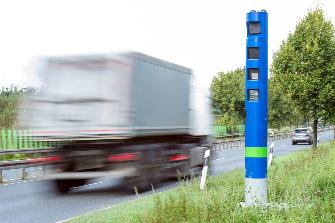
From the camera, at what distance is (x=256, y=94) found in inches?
396

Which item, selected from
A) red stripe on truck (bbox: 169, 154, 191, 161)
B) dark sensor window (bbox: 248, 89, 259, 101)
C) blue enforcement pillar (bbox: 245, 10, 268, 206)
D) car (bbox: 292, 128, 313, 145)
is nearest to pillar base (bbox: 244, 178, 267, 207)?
blue enforcement pillar (bbox: 245, 10, 268, 206)

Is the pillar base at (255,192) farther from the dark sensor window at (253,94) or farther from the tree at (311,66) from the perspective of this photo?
the tree at (311,66)

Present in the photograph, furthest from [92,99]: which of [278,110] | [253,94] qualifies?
[278,110]

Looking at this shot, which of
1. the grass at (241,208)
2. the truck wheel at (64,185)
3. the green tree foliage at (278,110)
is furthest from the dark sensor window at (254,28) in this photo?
the green tree foliage at (278,110)

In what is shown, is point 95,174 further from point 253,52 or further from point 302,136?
point 302,136

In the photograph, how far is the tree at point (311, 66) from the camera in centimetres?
3241

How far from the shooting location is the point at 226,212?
8.18 metres

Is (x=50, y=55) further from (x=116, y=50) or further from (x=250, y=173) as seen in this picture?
(x=250, y=173)

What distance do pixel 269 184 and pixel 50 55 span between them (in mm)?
6721

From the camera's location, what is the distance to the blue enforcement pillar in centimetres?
990

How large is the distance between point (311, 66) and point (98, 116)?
20921 millimetres

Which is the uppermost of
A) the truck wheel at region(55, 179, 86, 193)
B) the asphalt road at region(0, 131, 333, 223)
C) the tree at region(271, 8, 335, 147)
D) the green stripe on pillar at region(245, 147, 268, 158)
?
the tree at region(271, 8, 335, 147)

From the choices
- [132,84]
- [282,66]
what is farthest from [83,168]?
[282,66]

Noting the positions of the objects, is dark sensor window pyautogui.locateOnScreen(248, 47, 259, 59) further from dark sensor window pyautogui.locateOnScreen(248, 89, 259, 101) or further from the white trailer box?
the white trailer box
